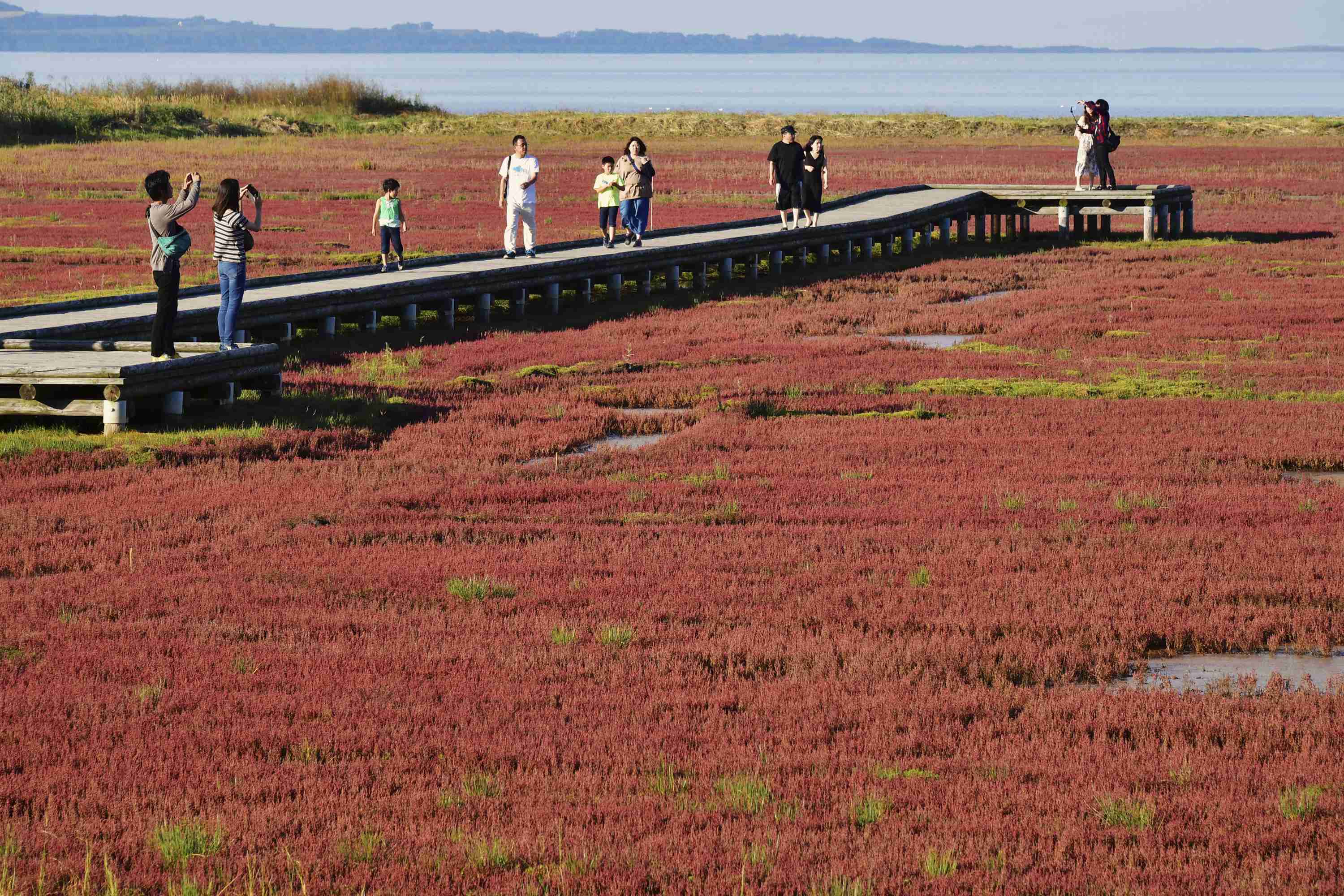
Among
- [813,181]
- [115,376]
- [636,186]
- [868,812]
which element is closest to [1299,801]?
[868,812]

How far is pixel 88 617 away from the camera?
10.3 m

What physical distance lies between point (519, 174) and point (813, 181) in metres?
11.1

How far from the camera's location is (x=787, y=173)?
34.5 meters

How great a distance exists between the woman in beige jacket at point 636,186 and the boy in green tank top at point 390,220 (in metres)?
4.58

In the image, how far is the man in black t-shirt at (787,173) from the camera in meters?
33.4

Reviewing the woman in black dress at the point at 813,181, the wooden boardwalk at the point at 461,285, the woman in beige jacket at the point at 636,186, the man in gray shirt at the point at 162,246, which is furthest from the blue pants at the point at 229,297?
the woman in black dress at the point at 813,181

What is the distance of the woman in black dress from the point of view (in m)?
35.4

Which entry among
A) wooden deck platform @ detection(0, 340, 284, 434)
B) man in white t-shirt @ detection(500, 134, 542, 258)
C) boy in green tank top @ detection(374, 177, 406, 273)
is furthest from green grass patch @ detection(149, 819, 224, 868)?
man in white t-shirt @ detection(500, 134, 542, 258)

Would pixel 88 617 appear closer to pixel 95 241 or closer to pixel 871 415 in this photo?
pixel 871 415

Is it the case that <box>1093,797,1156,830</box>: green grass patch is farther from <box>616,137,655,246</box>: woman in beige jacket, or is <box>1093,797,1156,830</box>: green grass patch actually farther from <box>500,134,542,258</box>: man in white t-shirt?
<box>616,137,655,246</box>: woman in beige jacket

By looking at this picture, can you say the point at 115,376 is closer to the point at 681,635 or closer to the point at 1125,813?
the point at 681,635

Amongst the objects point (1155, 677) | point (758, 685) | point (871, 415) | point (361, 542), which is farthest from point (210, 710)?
point (871, 415)

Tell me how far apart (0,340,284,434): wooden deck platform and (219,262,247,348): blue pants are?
0.69 ft

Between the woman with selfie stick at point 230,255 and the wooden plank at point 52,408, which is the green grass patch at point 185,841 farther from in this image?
the woman with selfie stick at point 230,255
